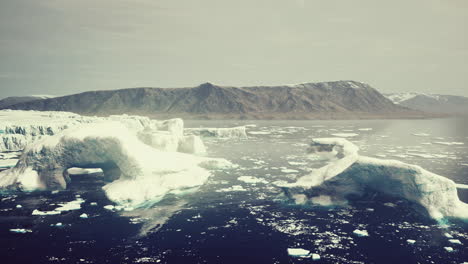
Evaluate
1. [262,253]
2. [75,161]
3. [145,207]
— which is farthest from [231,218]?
[75,161]

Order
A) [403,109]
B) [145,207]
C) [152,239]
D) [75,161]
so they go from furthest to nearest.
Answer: [403,109]
[75,161]
[145,207]
[152,239]

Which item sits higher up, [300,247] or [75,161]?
[75,161]

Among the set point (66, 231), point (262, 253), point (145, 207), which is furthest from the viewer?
point (145, 207)

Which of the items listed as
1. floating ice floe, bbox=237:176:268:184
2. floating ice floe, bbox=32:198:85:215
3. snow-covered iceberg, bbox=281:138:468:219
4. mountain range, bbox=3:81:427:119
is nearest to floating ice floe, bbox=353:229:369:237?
snow-covered iceberg, bbox=281:138:468:219

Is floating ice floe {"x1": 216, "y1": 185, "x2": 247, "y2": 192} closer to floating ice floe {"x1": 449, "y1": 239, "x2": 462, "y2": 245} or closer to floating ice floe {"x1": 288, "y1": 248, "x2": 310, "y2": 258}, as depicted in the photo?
floating ice floe {"x1": 288, "y1": 248, "x2": 310, "y2": 258}

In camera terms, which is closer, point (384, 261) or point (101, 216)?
point (384, 261)

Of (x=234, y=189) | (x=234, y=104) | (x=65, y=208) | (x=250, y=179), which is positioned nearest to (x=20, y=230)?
(x=65, y=208)

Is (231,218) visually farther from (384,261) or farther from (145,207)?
(384,261)

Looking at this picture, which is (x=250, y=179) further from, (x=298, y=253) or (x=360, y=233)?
(x=298, y=253)
